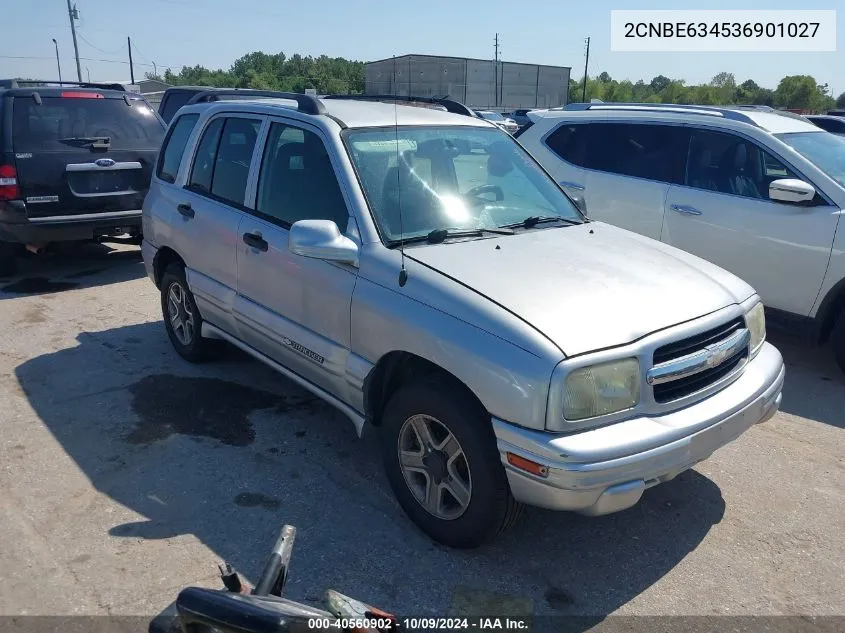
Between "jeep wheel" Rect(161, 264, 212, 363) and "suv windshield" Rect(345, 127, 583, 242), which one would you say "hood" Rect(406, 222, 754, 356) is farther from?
"jeep wheel" Rect(161, 264, 212, 363)

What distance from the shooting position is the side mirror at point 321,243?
11.2 ft

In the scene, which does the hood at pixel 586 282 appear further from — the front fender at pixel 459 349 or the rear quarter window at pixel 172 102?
the rear quarter window at pixel 172 102

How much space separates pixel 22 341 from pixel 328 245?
3.94 meters

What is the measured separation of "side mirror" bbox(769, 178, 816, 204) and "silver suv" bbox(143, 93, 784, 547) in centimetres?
199

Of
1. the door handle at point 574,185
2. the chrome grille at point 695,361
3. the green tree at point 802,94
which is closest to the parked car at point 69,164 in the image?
the door handle at point 574,185

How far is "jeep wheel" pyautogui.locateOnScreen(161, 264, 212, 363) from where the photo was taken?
5266mm

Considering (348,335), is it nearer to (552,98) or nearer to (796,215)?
(796,215)

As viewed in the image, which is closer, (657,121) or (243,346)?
(243,346)

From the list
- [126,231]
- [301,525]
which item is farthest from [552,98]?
[301,525]

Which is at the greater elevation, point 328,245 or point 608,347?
point 328,245

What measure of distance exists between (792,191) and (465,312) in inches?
141

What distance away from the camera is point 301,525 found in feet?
11.4

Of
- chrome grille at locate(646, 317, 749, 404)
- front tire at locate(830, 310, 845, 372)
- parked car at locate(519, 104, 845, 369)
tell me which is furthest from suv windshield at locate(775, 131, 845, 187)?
chrome grille at locate(646, 317, 749, 404)

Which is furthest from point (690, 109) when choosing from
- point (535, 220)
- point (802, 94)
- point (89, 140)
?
point (802, 94)
